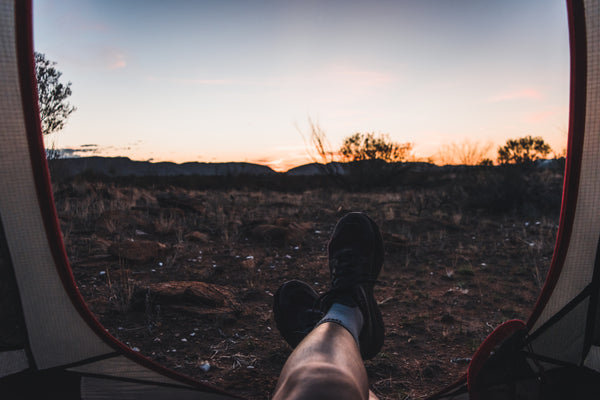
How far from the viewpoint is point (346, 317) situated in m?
1.49

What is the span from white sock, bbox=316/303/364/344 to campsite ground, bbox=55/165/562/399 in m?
0.31

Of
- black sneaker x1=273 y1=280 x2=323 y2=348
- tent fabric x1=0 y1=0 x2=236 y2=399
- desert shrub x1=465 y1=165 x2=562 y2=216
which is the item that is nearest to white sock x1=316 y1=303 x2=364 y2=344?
black sneaker x1=273 y1=280 x2=323 y2=348

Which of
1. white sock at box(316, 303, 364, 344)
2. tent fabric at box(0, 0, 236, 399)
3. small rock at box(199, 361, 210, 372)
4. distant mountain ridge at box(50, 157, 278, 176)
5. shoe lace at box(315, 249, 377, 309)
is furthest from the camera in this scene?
distant mountain ridge at box(50, 157, 278, 176)

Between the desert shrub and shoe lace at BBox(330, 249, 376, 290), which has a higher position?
the desert shrub

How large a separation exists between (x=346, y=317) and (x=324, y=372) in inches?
21.1

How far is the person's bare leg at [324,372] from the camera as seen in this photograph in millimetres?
908

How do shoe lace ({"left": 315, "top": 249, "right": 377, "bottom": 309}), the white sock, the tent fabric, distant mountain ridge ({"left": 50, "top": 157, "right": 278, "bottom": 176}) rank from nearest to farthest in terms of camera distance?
the tent fabric, the white sock, shoe lace ({"left": 315, "top": 249, "right": 377, "bottom": 309}), distant mountain ridge ({"left": 50, "top": 157, "right": 278, "bottom": 176})

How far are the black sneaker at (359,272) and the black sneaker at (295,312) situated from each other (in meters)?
0.13

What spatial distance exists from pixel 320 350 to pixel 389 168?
45.5ft

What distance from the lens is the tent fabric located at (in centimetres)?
87

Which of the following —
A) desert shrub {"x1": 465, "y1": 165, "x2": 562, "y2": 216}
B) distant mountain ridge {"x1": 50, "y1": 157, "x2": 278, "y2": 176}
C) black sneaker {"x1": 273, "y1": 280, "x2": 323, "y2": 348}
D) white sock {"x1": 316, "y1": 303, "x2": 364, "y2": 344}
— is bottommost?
black sneaker {"x1": 273, "y1": 280, "x2": 323, "y2": 348}

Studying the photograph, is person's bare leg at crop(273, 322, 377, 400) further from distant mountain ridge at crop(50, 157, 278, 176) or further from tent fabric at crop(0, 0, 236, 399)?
distant mountain ridge at crop(50, 157, 278, 176)

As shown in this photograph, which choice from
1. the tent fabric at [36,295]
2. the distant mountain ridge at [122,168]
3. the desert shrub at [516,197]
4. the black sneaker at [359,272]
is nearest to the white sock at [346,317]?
the black sneaker at [359,272]

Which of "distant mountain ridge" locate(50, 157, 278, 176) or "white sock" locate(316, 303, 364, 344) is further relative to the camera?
"distant mountain ridge" locate(50, 157, 278, 176)
